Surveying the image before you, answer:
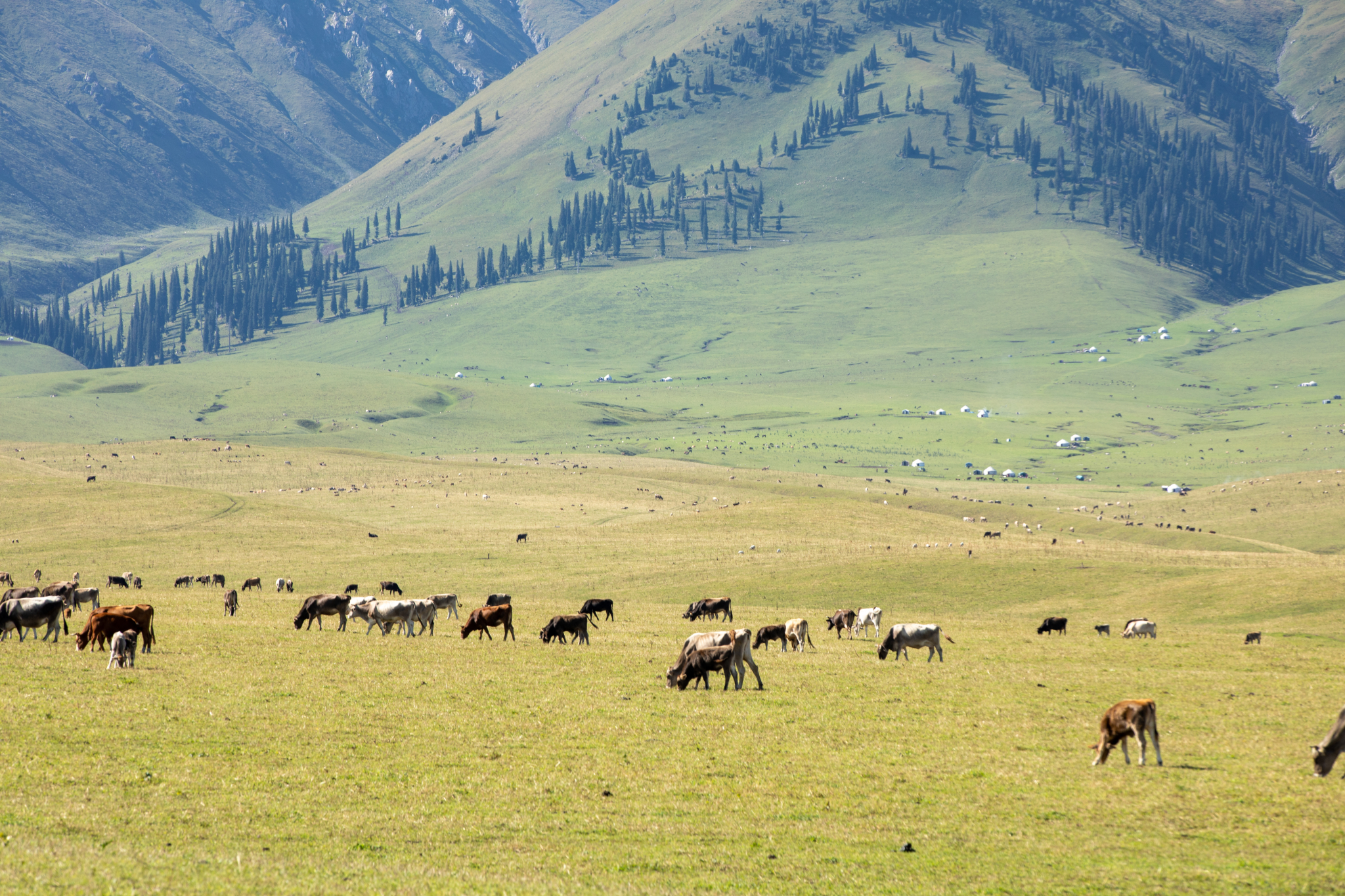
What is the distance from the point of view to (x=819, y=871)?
16.0 metres

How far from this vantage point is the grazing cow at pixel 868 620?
44.3m

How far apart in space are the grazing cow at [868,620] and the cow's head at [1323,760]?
2297cm

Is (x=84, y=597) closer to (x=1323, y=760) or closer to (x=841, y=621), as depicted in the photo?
(x=841, y=621)

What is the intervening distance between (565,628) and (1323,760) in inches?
906

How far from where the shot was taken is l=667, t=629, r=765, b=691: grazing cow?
29.5 metres

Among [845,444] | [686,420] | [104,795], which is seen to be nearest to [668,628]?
[104,795]

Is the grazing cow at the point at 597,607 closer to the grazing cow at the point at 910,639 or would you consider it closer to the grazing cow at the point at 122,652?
the grazing cow at the point at 910,639

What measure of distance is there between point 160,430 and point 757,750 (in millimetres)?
179748

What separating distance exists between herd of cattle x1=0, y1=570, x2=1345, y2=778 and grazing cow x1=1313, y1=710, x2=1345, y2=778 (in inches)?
0.6

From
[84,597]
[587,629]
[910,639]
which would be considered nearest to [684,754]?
[910,639]

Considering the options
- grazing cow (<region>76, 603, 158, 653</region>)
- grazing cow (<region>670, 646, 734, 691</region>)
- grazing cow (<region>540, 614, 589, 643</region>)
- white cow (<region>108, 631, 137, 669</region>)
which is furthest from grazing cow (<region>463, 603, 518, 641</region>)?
white cow (<region>108, 631, 137, 669</region>)

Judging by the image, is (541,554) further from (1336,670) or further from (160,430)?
(160,430)

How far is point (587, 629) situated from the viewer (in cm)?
4125

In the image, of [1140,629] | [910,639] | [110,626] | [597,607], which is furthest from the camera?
[597,607]
